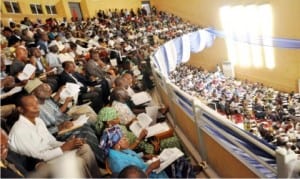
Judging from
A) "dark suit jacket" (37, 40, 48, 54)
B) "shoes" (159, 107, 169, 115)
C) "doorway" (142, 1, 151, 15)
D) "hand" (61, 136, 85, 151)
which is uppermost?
"doorway" (142, 1, 151, 15)

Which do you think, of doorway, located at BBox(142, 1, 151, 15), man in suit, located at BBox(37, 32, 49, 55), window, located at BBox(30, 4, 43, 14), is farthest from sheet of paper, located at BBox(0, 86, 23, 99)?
doorway, located at BBox(142, 1, 151, 15)

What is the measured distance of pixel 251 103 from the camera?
948 cm

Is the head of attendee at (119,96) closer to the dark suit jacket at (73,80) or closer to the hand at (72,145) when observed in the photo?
the hand at (72,145)

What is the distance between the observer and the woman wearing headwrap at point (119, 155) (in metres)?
2.39

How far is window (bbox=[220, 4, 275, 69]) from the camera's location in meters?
11.0

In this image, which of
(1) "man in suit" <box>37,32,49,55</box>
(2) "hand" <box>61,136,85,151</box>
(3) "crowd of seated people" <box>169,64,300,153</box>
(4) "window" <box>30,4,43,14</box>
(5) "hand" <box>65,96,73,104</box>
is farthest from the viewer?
(4) "window" <box>30,4,43,14</box>

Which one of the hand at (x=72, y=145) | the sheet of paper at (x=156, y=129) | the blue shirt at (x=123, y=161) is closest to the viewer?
the blue shirt at (x=123, y=161)

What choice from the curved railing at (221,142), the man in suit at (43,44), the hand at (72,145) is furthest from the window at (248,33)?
the hand at (72,145)

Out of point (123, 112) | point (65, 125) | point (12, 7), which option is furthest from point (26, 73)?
point (12, 7)

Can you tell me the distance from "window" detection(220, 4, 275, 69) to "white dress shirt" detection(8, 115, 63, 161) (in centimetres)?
950

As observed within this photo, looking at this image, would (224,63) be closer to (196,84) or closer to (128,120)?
(196,84)

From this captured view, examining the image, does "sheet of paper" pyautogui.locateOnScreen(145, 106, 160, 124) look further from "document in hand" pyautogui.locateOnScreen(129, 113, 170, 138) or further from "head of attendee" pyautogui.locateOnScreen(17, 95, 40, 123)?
"head of attendee" pyautogui.locateOnScreen(17, 95, 40, 123)

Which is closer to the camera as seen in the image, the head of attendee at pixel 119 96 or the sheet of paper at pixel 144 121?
the sheet of paper at pixel 144 121

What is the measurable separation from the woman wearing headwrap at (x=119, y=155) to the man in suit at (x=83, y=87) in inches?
57.1
